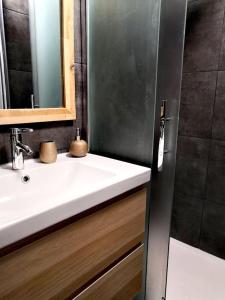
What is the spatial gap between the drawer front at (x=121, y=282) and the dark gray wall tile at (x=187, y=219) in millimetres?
861

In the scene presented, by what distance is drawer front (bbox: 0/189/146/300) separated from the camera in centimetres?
56

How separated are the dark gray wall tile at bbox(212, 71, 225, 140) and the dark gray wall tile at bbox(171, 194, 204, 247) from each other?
0.50m

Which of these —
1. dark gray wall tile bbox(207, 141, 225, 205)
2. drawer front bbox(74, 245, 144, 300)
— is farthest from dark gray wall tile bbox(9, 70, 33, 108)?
dark gray wall tile bbox(207, 141, 225, 205)

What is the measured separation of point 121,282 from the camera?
2.93ft

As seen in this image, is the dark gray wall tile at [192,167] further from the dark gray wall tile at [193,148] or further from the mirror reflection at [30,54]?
the mirror reflection at [30,54]

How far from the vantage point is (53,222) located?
591mm

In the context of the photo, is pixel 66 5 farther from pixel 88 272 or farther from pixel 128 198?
pixel 88 272

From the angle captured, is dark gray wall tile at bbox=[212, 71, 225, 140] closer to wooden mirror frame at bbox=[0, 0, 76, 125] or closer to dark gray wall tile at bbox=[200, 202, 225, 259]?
dark gray wall tile at bbox=[200, 202, 225, 259]

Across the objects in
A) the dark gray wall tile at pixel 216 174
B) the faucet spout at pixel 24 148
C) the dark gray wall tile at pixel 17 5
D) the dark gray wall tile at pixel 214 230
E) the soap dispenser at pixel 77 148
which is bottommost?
the dark gray wall tile at pixel 214 230

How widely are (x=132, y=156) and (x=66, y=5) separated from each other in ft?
2.43

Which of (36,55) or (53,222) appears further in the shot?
(36,55)

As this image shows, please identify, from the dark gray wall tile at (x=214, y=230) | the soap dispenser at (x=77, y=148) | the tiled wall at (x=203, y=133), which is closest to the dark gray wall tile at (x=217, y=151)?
the tiled wall at (x=203, y=133)

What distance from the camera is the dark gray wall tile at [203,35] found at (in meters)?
1.43

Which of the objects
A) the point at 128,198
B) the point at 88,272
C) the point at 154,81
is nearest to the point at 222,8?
the point at 154,81
